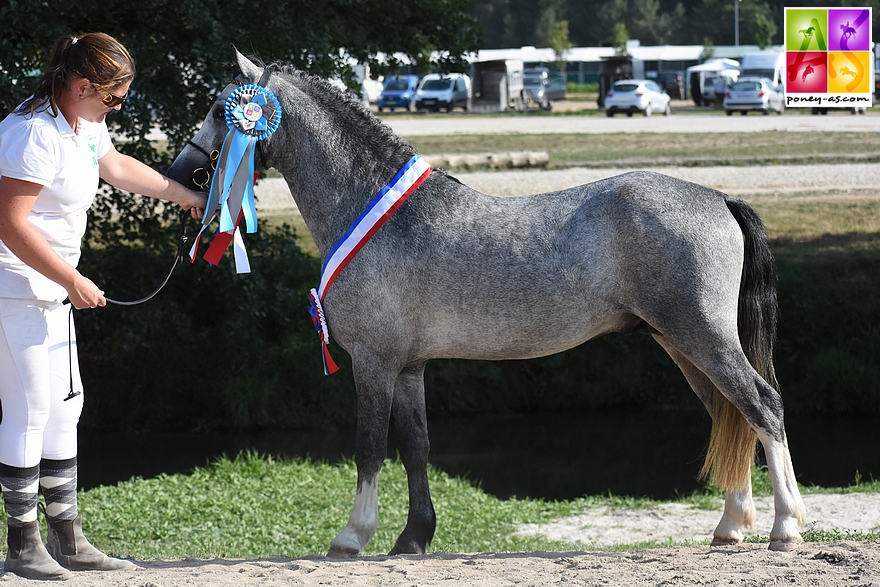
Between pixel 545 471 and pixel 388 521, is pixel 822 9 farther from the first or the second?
pixel 388 521

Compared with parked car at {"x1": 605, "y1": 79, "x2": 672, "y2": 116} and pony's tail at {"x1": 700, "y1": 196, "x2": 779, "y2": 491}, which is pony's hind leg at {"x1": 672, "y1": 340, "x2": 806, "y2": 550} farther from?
parked car at {"x1": 605, "y1": 79, "x2": 672, "y2": 116}

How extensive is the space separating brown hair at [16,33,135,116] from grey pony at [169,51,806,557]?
2.39ft

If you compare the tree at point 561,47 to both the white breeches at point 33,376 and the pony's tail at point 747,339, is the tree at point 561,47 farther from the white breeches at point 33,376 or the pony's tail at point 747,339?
the white breeches at point 33,376

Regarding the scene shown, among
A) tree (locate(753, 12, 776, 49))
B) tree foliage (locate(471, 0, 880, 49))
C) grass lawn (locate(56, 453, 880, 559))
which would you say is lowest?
grass lawn (locate(56, 453, 880, 559))

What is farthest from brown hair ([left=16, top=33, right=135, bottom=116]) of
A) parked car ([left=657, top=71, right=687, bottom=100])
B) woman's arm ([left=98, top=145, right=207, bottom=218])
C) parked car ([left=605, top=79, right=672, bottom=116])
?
parked car ([left=657, top=71, right=687, bottom=100])

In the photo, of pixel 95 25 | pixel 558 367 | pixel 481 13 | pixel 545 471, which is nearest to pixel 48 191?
Result: pixel 95 25

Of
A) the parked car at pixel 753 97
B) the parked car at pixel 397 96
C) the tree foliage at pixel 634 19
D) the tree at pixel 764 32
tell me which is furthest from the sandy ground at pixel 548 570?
the tree foliage at pixel 634 19

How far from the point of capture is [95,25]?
332 inches

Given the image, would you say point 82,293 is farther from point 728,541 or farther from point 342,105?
point 728,541

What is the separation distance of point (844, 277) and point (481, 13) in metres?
72.4

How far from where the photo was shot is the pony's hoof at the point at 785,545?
425 centimetres

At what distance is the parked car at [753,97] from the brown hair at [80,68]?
33711 mm

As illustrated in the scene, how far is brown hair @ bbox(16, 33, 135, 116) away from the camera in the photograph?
12.1 feet

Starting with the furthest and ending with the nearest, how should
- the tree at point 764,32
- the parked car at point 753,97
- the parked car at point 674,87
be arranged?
the tree at point 764,32, the parked car at point 674,87, the parked car at point 753,97
